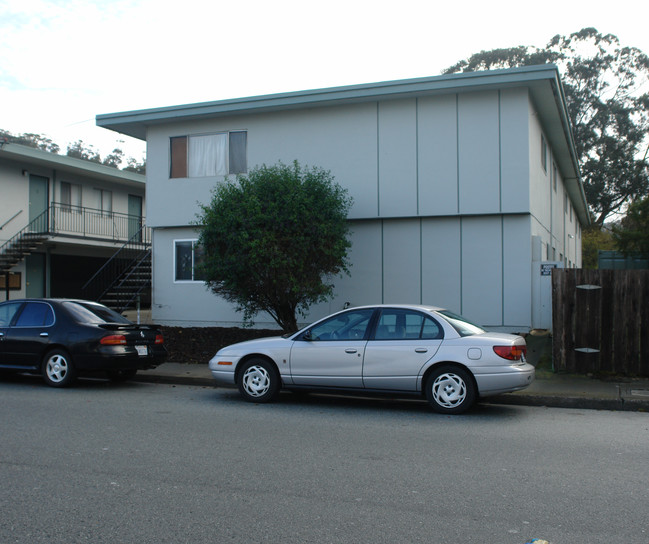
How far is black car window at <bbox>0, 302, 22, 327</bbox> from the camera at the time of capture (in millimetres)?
11352

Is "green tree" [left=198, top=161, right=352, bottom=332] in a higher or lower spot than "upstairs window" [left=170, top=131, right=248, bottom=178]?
lower

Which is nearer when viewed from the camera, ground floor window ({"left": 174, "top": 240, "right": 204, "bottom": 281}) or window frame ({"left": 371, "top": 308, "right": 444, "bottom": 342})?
window frame ({"left": 371, "top": 308, "right": 444, "bottom": 342})

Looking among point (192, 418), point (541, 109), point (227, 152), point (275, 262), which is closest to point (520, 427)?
point (192, 418)

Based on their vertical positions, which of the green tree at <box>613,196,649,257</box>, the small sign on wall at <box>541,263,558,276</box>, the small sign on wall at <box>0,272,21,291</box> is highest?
the green tree at <box>613,196,649,257</box>

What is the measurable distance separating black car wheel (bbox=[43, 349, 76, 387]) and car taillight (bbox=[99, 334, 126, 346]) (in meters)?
0.66

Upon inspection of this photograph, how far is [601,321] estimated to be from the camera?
11.1 m

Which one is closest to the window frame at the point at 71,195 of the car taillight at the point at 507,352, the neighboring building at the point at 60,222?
the neighboring building at the point at 60,222

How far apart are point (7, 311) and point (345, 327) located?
Result: 20.9ft

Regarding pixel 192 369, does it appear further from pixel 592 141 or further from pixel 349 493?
pixel 592 141

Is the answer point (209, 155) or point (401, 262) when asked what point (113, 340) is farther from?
point (209, 155)

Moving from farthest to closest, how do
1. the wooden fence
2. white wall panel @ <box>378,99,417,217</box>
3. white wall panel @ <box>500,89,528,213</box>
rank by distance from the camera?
white wall panel @ <box>378,99,417,217</box>, white wall panel @ <box>500,89,528,213</box>, the wooden fence


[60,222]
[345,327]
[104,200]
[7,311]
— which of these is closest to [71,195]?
[60,222]

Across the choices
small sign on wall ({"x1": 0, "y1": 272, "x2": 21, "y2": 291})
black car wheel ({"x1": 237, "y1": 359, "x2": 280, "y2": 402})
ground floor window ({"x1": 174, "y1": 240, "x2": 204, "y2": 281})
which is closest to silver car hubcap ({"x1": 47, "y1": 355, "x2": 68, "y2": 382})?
black car wheel ({"x1": 237, "y1": 359, "x2": 280, "y2": 402})

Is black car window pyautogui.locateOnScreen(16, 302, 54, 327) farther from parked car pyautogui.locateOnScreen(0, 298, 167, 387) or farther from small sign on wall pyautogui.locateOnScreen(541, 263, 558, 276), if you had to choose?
small sign on wall pyautogui.locateOnScreen(541, 263, 558, 276)
